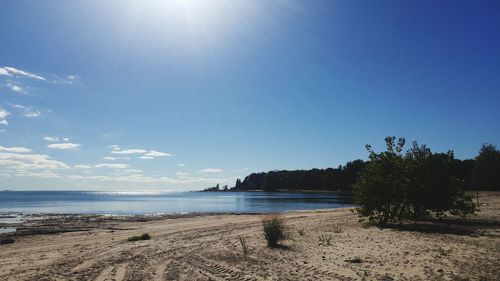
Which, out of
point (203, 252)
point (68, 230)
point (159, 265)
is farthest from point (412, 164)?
point (68, 230)

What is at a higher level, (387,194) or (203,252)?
(387,194)

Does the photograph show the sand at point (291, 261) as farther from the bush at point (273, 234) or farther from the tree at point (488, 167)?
the tree at point (488, 167)

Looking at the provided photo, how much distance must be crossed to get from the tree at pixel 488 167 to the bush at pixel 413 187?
71083 millimetres

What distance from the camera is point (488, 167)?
84.9 meters

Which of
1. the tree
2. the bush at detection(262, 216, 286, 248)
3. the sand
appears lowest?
the sand

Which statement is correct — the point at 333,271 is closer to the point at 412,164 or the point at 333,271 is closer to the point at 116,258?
the point at 116,258

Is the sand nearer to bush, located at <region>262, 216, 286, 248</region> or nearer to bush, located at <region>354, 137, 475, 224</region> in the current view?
bush, located at <region>262, 216, 286, 248</region>

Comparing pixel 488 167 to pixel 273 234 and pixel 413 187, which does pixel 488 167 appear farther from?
pixel 273 234

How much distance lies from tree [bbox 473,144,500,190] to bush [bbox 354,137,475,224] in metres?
71.1

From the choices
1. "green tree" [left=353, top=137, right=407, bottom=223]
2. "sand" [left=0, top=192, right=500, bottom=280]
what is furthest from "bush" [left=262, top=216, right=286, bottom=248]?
"green tree" [left=353, top=137, right=407, bottom=223]

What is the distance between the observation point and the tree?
84.1m

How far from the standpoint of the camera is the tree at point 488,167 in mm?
84062

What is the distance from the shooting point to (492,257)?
11883 millimetres

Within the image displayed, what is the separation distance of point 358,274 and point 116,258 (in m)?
8.64
